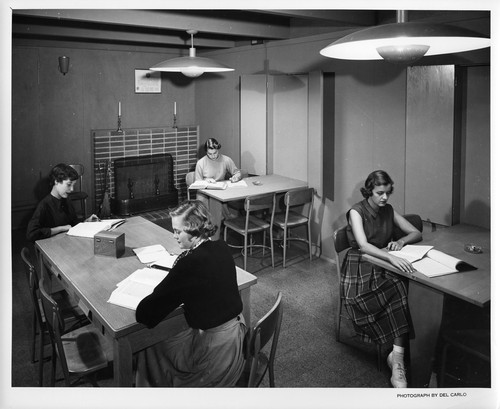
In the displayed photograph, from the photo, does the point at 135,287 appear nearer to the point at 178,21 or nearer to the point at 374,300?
the point at 374,300

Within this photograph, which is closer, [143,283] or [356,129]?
[143,283]

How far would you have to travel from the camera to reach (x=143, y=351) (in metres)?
2.07

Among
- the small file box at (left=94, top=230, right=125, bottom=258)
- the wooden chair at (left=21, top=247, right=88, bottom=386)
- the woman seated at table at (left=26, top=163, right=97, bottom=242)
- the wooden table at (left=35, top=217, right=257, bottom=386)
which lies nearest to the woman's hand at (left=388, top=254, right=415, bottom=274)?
the wooden table at (left=35, top=217, right=257, bottom=386)

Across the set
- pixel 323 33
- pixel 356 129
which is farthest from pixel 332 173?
pixel 323 33

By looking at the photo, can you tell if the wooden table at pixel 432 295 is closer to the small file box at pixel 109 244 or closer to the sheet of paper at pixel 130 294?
the sheet of paper at pixel 130 294

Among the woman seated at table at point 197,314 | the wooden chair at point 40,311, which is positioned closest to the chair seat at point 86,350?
the wooden chair at point 40,311

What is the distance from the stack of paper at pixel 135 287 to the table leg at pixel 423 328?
1.39 m

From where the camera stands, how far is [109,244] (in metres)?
2.69

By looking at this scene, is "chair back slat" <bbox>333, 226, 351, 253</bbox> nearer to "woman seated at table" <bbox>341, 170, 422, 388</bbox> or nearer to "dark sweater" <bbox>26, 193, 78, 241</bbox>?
"woman seated at table" <bbox>341, 170, 422, 388</bbox>

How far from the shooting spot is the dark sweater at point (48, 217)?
2.98 metres

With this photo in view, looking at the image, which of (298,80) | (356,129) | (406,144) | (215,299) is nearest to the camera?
(215,299)
